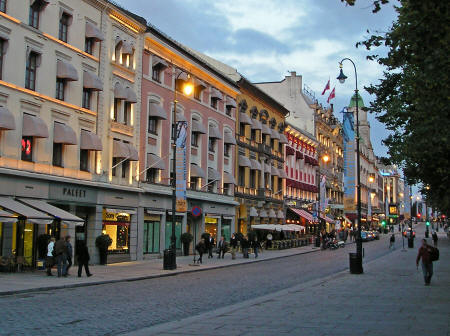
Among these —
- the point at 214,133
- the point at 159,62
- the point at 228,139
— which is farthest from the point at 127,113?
the point at 228,139

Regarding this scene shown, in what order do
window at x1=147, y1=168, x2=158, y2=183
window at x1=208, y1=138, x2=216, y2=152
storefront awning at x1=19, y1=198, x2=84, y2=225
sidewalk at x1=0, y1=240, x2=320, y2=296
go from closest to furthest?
sidewalk at x1=0, y1=240, x2=320, y2=296
storefront awning at x1=19, y1=198, x2=84, y2=225
window at x1=147, y1=168, x2=158, y2=183
window at x1=208, y1=138, x2=216, y2=152

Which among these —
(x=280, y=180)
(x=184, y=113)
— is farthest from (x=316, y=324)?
(x=280, y=180)

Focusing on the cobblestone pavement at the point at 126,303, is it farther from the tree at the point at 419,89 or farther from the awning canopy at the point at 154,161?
the awning canopy at the point at 154,161

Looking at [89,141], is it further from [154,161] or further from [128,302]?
[128,302]

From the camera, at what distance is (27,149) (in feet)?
87.9

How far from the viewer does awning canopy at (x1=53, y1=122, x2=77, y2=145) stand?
92.7 ft

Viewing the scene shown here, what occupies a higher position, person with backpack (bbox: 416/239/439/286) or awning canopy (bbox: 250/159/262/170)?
awning canopy (bbox: 250/159/262/170)

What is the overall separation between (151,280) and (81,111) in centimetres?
1070

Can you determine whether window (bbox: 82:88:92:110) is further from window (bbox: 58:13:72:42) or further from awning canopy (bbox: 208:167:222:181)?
awning canopy (bbox: 208:167:222:181)

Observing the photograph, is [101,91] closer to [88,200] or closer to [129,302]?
[88,200]

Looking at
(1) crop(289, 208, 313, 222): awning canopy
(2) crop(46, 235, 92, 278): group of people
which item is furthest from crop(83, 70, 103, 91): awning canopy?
(1) crop(289, 208, 313, 222): awning canopy

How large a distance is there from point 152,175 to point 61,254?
14.8 m

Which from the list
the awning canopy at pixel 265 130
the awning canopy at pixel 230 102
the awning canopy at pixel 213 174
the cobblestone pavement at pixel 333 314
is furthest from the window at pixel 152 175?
the awning canopy at pixel 265 130

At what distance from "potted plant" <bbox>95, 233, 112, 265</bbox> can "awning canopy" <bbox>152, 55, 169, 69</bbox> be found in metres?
12.4
